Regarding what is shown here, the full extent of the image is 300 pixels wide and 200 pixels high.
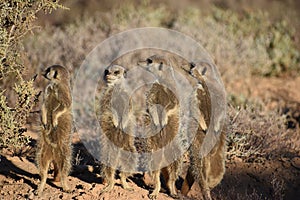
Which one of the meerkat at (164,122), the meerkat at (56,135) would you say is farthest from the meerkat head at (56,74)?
the meerkat at (164,122)

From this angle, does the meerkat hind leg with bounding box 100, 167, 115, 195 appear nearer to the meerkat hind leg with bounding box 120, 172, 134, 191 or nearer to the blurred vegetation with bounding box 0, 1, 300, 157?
the meerkat hind leg with bounding box 120, 172, 134, 191

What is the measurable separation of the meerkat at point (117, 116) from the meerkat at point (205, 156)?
70 centimetres

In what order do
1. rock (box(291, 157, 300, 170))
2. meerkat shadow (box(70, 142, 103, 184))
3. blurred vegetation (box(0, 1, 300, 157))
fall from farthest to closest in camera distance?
1. blurred vegetation (box(0, 1, 300, 157))
2. rock (box(291, 157, 300, 170))
3. meerkat shadow (box(70, 142, 103, 184))

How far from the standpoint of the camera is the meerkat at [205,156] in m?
5.96

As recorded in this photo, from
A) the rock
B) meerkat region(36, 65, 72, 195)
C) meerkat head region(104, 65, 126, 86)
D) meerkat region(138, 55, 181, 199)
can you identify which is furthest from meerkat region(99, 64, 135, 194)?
the rock

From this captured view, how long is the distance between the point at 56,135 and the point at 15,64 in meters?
1.16

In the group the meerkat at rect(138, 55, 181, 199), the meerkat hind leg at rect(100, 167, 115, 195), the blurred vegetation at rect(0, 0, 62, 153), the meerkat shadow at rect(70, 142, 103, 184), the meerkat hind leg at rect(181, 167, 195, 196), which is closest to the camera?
the meerkat hind leg at rect(100, 167, 115, 195)

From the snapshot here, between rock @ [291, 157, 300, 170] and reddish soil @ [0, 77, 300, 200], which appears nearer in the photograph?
reddish soil @ [0, 77, 300, 200]

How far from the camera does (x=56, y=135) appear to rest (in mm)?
5762

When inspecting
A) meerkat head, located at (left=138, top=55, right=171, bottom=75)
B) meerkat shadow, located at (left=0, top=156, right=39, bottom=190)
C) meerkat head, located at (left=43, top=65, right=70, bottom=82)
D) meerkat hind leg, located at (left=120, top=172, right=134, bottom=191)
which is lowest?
meerkat shadow, located at (left=0, top=156, right=39, bottom=190)

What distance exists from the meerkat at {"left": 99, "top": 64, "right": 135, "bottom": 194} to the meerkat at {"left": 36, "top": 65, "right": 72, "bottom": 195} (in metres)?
0.41

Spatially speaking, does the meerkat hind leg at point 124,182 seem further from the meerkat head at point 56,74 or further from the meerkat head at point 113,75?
the meerkat head at point 56,74

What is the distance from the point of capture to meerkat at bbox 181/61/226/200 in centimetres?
596

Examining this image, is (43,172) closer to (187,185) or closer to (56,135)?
(56,135)
